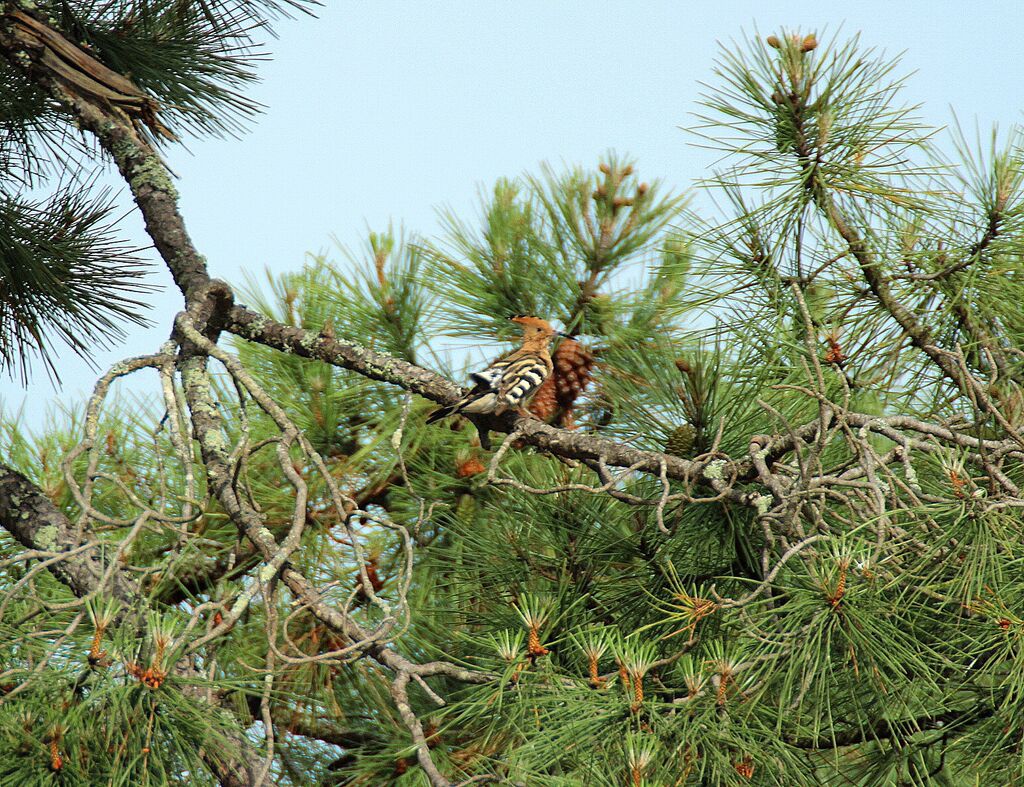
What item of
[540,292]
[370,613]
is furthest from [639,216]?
[370,613]

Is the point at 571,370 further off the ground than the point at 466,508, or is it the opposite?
the point at 571,370

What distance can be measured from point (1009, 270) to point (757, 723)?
3.06 ft

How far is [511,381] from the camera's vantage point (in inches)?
76.5

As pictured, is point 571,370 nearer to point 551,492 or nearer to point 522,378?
point 522,378

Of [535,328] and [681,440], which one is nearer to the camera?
[681,440]

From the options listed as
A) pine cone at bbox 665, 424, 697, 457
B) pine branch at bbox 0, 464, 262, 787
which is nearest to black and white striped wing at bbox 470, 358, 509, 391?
pine cone at bbox 665, 424, 697, 457

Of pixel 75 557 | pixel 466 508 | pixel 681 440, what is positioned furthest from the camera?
pixel 466 508

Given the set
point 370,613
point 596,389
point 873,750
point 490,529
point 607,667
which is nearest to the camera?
point 873,750

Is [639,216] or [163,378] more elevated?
[639,216]

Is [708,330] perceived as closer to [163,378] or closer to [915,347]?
[915,347]

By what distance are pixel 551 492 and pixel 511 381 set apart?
2.25ft

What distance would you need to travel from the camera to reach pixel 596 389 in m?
2.49

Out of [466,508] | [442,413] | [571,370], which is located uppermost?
[571,370]

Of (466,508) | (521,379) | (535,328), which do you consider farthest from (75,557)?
(535,328)
